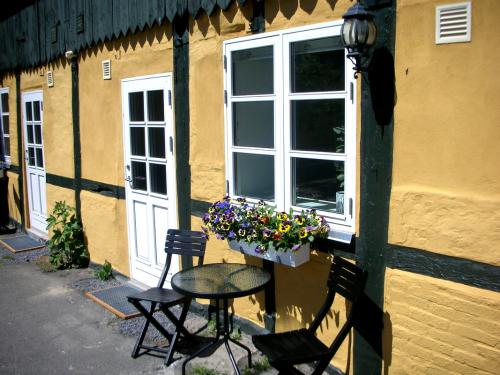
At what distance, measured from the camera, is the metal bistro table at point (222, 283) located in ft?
12.2

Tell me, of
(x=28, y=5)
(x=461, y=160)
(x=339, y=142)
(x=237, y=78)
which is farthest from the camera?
(x=28, y=5)

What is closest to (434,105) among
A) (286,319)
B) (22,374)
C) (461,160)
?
(461,160)

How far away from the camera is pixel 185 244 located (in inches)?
188

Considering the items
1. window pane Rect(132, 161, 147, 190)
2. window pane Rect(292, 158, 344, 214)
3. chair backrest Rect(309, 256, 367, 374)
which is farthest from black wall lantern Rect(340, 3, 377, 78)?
window pane Rect(132, 161, 147, 190)

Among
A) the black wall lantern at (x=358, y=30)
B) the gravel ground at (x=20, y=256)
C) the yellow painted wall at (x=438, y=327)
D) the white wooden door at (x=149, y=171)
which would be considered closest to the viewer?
the yellow painted wall at (x=438, y=327)

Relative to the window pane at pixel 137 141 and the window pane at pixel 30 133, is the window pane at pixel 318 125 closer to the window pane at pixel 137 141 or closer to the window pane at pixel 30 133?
the window pane at pixel 137 141

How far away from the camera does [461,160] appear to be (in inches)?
115

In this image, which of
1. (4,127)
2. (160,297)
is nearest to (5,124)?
(4,127)

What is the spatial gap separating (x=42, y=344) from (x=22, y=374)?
22.5 inches

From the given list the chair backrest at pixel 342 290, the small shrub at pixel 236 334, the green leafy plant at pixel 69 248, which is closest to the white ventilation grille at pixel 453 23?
the chair backrest at pixel 342 290

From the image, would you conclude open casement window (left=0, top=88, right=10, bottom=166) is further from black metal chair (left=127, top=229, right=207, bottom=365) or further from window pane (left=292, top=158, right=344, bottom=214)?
window pane (left=292, top=158, right=344, bottom=214)

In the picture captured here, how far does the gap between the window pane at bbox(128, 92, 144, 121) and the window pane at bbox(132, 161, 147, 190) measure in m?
0.56

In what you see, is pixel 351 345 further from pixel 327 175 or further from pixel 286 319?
pixel 327 175

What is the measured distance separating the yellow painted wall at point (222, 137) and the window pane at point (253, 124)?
0.54 feet
